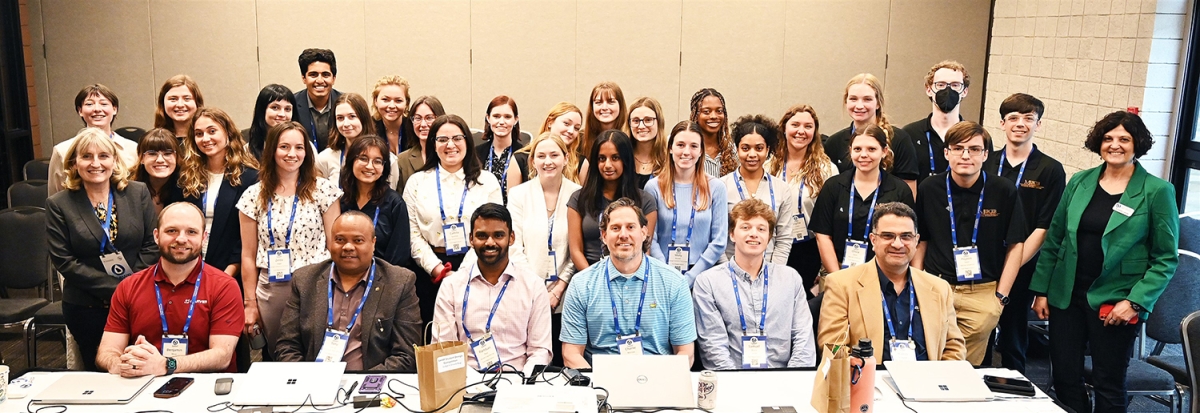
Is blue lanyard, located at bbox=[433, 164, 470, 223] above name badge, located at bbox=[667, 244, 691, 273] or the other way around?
above

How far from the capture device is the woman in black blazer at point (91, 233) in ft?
12.5

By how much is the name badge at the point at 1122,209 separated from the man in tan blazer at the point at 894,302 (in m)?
0.97

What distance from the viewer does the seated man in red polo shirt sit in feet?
10.8

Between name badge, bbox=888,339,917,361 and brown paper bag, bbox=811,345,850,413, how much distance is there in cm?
74

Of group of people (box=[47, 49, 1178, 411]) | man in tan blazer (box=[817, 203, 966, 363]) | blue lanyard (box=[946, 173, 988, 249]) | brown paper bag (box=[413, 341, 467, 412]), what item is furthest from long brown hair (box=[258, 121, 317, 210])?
blue lanyard (box=[946, 173, 988, 249])

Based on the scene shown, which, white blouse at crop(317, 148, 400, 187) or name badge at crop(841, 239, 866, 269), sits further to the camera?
white blouse at crop(317, 148, 400, 187)

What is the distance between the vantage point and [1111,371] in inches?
152

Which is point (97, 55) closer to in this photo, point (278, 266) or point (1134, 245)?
point (278, 266)

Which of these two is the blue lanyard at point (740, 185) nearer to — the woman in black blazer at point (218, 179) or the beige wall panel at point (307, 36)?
the woman in black blazer at point (218, 179)

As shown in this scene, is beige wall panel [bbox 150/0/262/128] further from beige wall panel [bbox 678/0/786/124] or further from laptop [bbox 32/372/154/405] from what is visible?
laptop [bbox 32/372/154/405]

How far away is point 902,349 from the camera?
343cm

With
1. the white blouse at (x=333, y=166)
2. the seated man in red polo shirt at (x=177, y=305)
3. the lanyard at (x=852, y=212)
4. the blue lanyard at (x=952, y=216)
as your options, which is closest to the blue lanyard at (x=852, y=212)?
the lanyard at (x=852, y=212)

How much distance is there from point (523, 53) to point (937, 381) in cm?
506

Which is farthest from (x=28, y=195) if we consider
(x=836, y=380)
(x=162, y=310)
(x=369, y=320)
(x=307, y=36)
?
(x=836, y=380)
